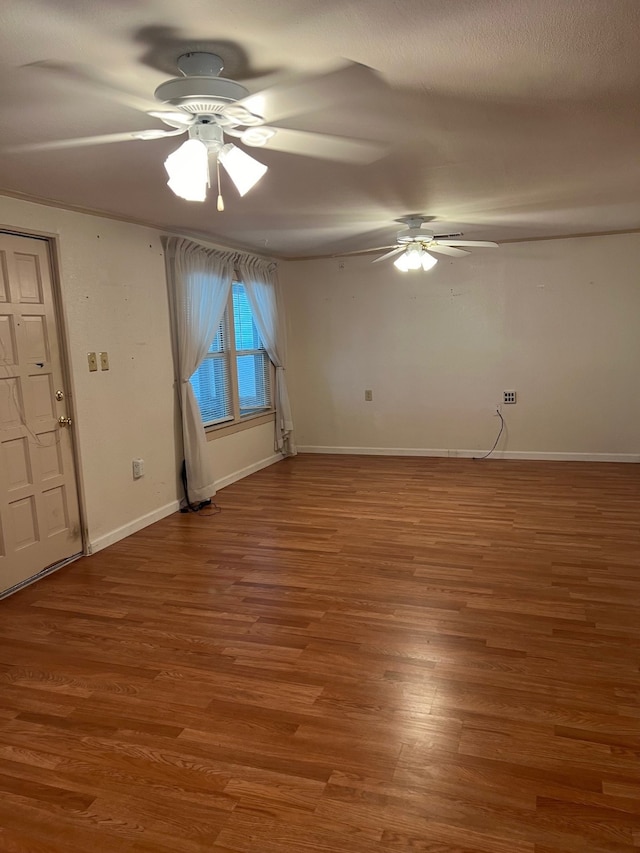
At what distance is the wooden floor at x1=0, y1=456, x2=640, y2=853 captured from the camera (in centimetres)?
180

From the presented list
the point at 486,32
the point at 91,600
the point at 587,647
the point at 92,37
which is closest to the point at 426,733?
the point at 587,647

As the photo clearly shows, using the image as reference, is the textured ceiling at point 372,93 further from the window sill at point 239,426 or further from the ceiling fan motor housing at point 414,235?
the window sill at point 239,426

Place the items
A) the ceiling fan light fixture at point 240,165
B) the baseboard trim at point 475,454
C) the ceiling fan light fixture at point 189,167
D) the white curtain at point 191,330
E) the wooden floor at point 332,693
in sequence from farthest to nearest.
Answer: the baseboard trim at point 475,454 < the white curtain at point 191,330 < the ceiling fan light fixture at point 240,165 < the ceiling fan light fixture at point 189,167 < the wooden floor at point 332,693

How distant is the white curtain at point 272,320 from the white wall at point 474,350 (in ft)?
1.18

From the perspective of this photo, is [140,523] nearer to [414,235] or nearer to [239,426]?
[239,426]

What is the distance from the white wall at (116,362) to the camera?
3.93 m

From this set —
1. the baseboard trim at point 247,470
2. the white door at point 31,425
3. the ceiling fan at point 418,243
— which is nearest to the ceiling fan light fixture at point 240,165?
the white door at point 31,425

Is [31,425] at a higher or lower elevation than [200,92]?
lower

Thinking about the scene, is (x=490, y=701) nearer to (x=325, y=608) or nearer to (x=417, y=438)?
(x=325, y=608)

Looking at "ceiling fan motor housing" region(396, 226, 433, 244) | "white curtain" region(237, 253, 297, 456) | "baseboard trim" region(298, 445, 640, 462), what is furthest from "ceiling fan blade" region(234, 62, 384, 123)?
"baseboard trim" region(298, 445, 640, 462)

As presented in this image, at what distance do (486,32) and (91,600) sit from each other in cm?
320

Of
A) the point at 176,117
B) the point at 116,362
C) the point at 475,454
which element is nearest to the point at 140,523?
the point at 116,362

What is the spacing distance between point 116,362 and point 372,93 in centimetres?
281

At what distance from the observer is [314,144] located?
271 cm
